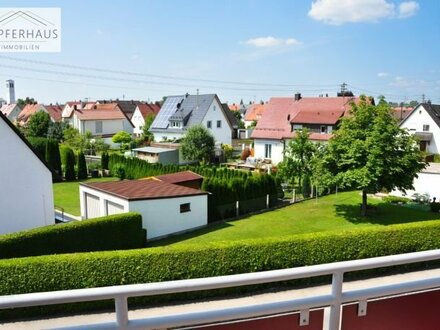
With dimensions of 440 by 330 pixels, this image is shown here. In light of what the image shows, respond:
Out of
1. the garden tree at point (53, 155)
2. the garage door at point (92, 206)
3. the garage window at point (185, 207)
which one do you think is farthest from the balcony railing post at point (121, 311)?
the garden tree at point (53, 155)

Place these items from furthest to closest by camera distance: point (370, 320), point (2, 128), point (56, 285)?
1. point (2, 128)
2. point (56, 285)
3. point (370, 320)

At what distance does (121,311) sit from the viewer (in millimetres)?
1772

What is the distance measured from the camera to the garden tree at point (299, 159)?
79.5ft

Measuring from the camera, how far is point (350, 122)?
18.9m

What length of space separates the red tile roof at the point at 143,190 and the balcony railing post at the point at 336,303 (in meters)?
15.1

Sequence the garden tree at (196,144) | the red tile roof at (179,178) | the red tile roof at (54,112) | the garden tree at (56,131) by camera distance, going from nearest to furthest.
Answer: the red tile roof at (179,178) < the garden tree at (196,144) < the garden tree at (56,131) < the red tile roof at (54,112)

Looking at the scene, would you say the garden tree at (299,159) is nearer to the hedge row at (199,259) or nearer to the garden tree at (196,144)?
the hedge row at (199,259)

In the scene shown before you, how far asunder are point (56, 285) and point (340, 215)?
14.6m

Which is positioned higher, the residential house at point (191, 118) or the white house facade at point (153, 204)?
the residential house at point (191, 118)

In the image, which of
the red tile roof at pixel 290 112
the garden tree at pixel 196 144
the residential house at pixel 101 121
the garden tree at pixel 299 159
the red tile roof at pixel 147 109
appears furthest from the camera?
the red tile roof at pixel 147 109

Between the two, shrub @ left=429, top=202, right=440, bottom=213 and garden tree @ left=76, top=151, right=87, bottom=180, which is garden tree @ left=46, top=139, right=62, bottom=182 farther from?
shrub @ left=429, top=202, right=440, bottom=213

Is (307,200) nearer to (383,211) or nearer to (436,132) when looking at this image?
(383,211)

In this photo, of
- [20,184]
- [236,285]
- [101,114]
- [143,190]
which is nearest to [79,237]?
[20,184]

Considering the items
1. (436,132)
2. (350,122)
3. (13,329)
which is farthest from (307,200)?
(436,132)
